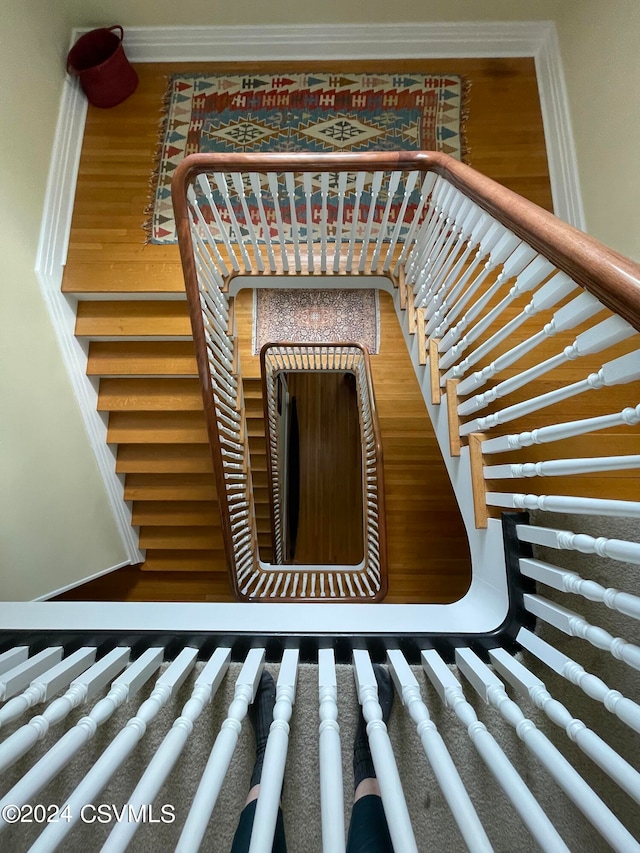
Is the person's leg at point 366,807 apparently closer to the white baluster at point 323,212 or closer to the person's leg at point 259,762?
the person's leg at point 259,762

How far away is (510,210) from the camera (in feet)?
3.67

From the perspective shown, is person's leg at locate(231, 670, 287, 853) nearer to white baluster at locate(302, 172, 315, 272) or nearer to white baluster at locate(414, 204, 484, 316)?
white baluster at locate(414, 204, 484, 316)

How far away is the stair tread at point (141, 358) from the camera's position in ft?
9.47

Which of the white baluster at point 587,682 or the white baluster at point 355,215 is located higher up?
the white baluster at point 355,215

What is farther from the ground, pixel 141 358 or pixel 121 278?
pixel 121 278

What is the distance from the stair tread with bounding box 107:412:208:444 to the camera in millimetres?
3027

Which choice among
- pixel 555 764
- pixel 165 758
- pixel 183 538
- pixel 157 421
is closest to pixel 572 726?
pixel 555 764

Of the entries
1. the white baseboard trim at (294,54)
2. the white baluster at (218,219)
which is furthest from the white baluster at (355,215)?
the white baseboard trim at (294,54)

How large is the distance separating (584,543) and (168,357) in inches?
102

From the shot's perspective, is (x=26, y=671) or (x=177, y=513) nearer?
A: (x=26, y=671)

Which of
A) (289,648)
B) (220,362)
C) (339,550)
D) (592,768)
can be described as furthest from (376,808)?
(339,550)

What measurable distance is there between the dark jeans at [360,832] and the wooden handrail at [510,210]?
39.4 inches

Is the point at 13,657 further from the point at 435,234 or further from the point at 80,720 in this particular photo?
the point at 435,234

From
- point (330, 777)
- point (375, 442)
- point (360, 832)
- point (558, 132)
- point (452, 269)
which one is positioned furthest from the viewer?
point (558, 132)
